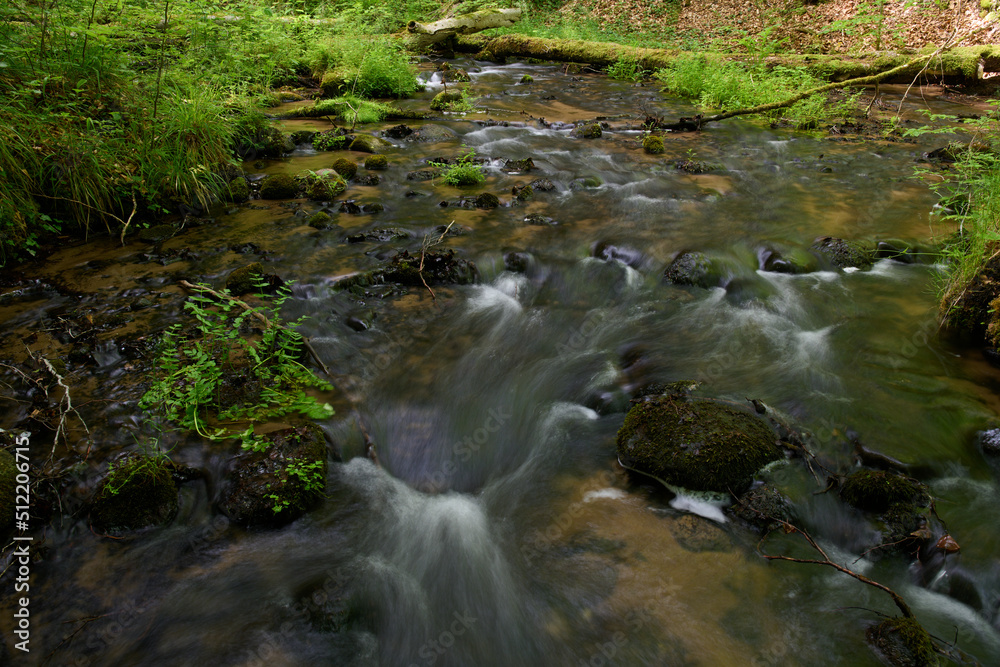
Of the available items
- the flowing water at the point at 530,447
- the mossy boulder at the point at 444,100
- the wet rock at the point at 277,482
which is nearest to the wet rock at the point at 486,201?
the flowing water at the point at 530,447

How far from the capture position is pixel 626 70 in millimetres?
15531

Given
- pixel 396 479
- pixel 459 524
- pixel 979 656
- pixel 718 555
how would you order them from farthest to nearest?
pixel 396 479 → pixel 459 524 → pixel 718 555 → pixel 979 656

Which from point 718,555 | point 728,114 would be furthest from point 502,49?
point 718,555

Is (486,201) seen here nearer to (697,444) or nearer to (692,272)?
(692,272)

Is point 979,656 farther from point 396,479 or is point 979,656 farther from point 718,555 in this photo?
point 396,479

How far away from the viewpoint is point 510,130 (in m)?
10.8

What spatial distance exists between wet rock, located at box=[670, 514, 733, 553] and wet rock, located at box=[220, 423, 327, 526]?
2273 millimetres

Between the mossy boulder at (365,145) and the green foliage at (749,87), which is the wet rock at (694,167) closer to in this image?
the green foliage at (749,87)

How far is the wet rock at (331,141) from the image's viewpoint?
30.7 ft

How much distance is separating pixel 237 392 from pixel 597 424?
2746mm

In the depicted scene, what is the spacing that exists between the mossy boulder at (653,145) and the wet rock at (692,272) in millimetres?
4242

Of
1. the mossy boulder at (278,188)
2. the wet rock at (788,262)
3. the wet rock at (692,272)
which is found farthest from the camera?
the mossy boulder at (278,188)

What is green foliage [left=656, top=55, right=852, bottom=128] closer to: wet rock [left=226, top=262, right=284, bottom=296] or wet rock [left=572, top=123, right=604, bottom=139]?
wet rock [left=572, top=123, right=604, bottom=139]

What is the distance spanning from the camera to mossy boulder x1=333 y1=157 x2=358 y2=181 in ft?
26.8
